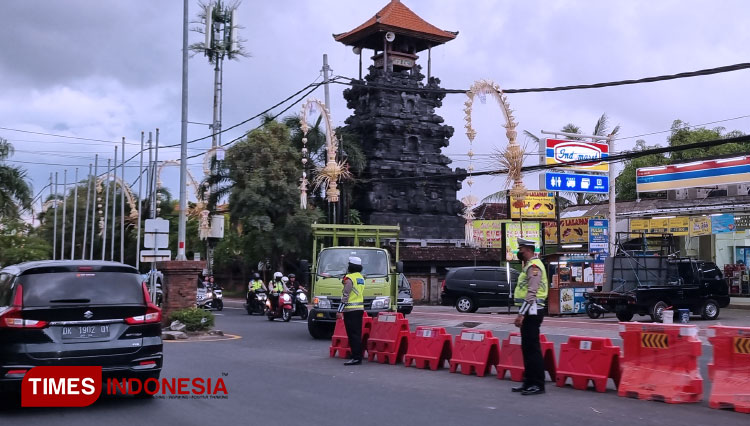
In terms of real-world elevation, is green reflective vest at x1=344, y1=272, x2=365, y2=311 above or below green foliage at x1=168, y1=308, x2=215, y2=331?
above

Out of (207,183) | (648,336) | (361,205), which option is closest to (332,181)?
(207,183)

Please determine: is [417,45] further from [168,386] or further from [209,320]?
[168,386]

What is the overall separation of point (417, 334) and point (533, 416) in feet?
14.9

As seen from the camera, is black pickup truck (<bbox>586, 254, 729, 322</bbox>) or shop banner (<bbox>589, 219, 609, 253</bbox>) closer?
black pickup truck (<bbox>586, 254, 729, 322</bbox>)

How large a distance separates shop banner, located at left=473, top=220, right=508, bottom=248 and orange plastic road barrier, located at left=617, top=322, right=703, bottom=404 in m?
37.4

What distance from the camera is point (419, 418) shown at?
8.56 metres

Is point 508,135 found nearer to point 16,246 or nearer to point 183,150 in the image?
point 183,150

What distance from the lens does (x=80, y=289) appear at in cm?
889

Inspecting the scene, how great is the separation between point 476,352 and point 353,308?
2.33m

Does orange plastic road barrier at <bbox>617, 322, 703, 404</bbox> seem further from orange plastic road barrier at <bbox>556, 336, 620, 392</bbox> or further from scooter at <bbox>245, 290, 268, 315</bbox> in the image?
scooter at <bbox>245, 290, 268, 315</bbox>

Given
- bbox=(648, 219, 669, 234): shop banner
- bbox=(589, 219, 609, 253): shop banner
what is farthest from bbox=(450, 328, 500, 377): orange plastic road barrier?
bbox=(648, 219, 669, 234): shop banner

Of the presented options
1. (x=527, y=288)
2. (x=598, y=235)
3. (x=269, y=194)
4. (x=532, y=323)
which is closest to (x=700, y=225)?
(x=598, y=235)

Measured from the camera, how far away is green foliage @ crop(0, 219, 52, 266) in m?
38.7

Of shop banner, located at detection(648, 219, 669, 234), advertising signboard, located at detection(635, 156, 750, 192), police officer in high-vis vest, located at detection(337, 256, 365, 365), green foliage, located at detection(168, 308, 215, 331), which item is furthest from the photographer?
shop banner, located at detection(648, 219, 669, 234)
